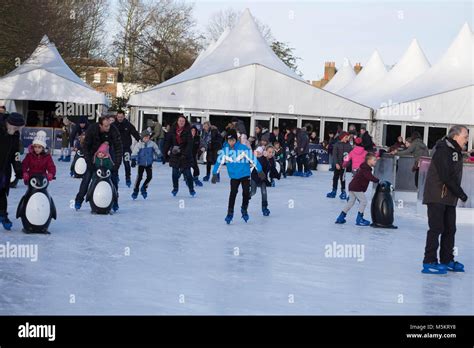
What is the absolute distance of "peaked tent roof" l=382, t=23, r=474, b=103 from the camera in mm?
39041

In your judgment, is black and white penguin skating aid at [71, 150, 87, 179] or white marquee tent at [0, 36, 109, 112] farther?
white marquee tent at [0, 36, 109, 112]

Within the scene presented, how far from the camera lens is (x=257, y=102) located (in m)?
38.2

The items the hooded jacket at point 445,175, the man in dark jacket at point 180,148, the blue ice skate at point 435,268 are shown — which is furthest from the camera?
the man in dark jacket at point 180,148

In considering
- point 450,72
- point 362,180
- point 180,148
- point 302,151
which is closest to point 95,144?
point 180,148

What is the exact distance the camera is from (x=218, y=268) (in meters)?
10.2

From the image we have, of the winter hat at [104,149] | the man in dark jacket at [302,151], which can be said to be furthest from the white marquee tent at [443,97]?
the winter hat at [104,149]

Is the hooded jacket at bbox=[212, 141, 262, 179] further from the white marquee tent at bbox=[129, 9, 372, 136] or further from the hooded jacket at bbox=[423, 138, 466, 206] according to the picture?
the white marquee tent at bbox=[129, 9, 372, 136]

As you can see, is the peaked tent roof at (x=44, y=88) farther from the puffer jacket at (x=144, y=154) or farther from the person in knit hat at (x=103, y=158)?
the person in knit hat at (x=103, y=158)

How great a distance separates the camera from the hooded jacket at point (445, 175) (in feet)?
34.4

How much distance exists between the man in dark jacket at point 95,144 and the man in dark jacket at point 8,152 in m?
2.42

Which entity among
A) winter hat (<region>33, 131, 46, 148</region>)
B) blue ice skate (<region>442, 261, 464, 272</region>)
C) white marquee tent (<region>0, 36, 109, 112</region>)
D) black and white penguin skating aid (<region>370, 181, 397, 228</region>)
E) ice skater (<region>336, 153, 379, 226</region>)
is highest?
white marquee tent (<region>0, 36, 109, 112</region>)

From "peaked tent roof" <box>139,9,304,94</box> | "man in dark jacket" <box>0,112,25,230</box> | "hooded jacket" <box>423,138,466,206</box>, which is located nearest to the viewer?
"hooded jacket" <box>423,138,466,206</box>

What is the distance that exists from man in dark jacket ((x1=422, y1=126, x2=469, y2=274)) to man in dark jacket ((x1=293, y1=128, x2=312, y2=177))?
680 inches

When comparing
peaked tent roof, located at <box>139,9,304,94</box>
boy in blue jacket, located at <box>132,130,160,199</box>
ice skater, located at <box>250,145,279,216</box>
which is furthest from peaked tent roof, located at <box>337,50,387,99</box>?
boy in blue jacket, located at <box>132,130,160,199</box>
